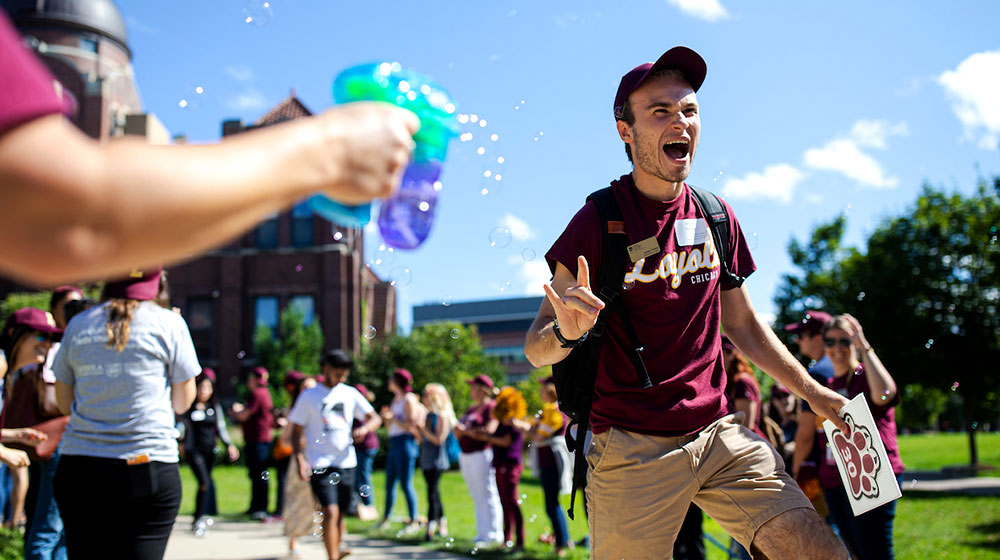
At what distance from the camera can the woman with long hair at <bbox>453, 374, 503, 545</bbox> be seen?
948 cm

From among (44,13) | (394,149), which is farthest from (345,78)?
(44,13)

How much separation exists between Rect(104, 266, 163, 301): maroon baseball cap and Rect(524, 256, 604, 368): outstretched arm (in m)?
1.80

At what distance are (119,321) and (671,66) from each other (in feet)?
8.63

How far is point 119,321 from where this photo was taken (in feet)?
11.5

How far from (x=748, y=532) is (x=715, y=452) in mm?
307

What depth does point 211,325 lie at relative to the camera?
32.0 metres

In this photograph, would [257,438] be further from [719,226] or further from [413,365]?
[413,365]

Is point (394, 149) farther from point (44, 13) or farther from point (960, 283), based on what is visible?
point (44, 13)

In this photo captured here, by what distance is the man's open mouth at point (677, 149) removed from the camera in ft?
10.4

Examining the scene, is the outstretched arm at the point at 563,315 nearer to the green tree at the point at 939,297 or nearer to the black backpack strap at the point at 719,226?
the black backpack strap at the point at 719,226

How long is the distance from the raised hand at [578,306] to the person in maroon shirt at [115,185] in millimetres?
1427

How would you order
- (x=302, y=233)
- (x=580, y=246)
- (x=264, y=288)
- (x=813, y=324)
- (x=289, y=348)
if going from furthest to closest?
(x=264, y=288), (x=302, y=233), (x=289, y=348), (x=813, y=324), (x=580, y=246)

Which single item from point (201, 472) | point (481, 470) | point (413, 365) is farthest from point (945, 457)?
point (201, 472)

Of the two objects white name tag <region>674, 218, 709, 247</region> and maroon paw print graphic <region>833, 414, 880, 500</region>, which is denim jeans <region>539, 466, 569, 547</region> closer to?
maroon paw print graphic <region>833, 414, 880, 500</region>
